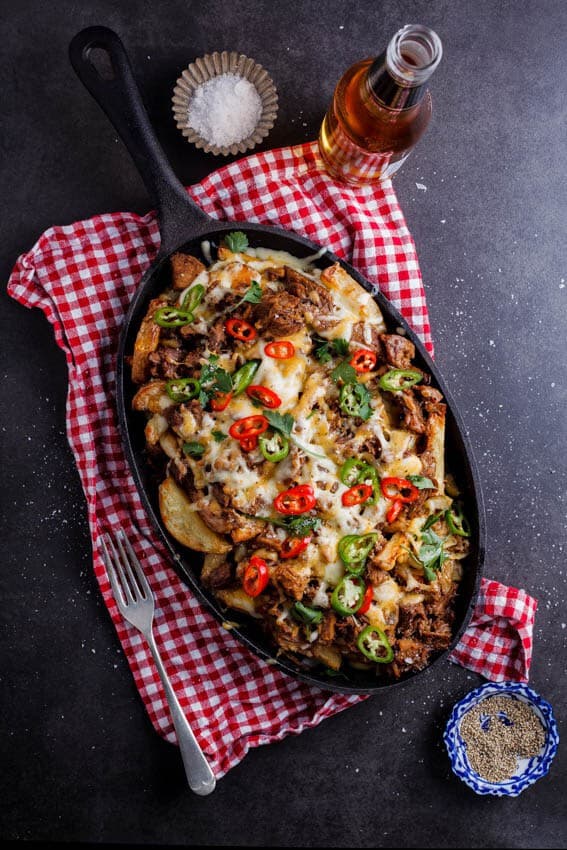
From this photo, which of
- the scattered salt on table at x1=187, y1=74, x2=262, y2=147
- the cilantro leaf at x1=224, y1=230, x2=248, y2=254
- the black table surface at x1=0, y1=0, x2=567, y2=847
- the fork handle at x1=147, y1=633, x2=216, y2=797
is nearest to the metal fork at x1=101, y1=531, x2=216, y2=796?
the fork handle at x1=147, y1=633, x2=216, y2=797

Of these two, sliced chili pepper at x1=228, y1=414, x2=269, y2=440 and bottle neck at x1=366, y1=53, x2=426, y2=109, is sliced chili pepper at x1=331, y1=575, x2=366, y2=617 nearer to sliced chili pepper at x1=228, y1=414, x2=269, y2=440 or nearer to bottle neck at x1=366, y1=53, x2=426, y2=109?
sliced chili pepper at x1=228, y1=414, x2=269, y2=440

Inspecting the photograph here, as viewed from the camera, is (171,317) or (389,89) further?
→ (171,317)

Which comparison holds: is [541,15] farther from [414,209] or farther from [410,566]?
[410,566]

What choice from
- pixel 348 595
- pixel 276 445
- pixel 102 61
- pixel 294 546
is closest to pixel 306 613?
pixel 348 595

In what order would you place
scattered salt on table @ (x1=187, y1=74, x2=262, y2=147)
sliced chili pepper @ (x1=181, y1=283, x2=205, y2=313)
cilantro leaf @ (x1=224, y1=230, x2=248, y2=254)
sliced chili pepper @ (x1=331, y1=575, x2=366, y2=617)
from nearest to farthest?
1. sliced chili pepper @ (x1=331, y1=575, x2=366, y2=617)
2. sliced chili pepper @ (x1=181, y1=283, x2=205, y2=313)
3. cilantro leaf @ (x1=224, y1=230, x2=248, y2=254)
4. scattered salt on table @ (x1=187, y1=74, x2=262, y2=147)

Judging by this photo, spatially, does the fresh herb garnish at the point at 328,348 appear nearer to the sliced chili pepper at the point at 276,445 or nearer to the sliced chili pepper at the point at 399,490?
the sliced chili pepper at the point at 276,445

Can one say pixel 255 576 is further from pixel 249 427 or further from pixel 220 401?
pixel 220 401

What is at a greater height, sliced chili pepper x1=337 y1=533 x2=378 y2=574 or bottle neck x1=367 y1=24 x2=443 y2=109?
bottle neck x1=367 y1=24 x2=443 y2=109
